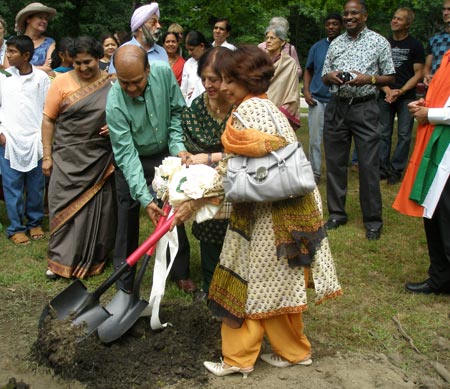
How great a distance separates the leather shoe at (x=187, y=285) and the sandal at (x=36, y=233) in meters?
2.09

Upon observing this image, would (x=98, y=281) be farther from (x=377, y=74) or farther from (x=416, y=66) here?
(x=416, y=66)

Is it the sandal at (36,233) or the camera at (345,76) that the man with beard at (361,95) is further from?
the sandal at (36,233)

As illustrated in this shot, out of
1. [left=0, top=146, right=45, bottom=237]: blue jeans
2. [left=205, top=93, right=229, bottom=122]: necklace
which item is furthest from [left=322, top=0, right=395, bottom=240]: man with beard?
[left=0, top=146, right=45, bottom=237]: blue jeans

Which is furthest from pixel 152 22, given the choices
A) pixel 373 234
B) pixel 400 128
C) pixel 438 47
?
pixel 400 128

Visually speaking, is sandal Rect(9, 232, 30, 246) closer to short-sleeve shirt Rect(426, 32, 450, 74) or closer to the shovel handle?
the shovel handle

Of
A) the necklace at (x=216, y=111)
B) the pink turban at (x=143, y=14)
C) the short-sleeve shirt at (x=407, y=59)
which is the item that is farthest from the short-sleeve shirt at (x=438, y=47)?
the necklace at (x=216, y=111)

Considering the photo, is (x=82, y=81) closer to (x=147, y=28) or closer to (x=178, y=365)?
(x=147, y=28)

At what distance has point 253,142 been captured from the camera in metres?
2.96

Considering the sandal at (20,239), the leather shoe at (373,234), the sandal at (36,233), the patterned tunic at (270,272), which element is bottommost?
the sandal at (36,233)

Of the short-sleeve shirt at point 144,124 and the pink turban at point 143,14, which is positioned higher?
the pink turban at point 143,14

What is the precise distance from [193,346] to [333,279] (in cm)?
104

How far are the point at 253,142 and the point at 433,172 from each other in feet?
6.33

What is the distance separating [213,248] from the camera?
4.23m

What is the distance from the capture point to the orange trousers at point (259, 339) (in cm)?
332
